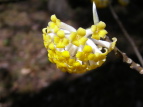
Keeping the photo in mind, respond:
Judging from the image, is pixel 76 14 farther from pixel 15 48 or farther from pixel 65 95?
pixel 65 95

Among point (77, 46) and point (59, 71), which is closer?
point (77, 46)

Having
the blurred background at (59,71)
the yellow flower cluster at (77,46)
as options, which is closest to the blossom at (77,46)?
the yellow flower cluster at (77,46)

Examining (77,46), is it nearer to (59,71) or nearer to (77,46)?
(77,46)

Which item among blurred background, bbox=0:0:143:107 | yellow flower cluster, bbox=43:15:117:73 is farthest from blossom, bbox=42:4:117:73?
blurred background, bbox=0:0:143:107

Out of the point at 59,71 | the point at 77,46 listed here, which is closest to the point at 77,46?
the point at 77,46

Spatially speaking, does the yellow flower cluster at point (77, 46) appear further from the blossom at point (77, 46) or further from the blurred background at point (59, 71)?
the blurred background at point (59, 71)

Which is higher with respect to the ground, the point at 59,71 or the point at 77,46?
the point at 59,71

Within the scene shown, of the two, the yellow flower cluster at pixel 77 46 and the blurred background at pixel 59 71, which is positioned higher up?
the blurred background at pixel 59 71
